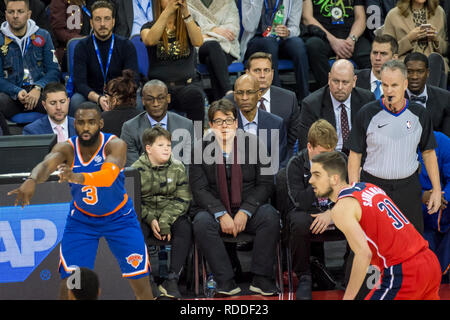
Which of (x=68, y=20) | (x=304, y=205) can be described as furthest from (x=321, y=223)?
(x=68, y=20)

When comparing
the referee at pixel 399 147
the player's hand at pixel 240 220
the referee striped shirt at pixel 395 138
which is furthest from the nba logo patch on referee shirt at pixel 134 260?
the referee striped shirt at pixel 395 138

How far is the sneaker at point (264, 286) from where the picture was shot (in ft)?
19.2

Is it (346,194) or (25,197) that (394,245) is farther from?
Result: (25,197)

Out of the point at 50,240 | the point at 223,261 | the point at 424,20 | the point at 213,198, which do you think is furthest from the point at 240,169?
the point at 424,20

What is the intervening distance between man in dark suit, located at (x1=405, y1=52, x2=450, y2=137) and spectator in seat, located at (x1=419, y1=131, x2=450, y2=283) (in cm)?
53

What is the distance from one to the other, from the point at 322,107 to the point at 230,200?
1348 mm

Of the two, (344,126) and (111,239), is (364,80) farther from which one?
(111,239)

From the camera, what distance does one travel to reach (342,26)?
8625 mm

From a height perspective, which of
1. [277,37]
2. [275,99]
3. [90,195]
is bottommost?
[90,195]

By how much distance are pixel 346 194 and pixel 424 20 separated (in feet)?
14.0

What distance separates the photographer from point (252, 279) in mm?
6094

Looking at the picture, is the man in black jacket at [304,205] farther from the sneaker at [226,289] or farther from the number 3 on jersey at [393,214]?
the number 3 on jersey at [393,214]

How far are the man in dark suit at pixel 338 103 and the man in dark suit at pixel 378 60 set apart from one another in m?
0.56

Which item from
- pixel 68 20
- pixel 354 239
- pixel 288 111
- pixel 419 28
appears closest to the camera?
pixel 354 239
